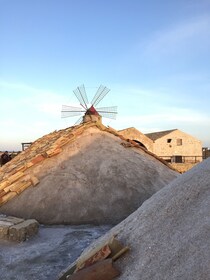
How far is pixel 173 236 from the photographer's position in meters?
3.80

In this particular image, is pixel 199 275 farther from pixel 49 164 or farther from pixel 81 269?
pixel 49 164

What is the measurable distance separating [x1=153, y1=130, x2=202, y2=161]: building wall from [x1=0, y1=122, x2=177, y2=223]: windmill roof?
23.0 meters

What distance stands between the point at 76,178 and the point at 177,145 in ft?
90.7

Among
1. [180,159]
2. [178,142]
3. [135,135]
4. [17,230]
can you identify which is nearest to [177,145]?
[178,142]

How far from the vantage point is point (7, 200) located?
28.0ft

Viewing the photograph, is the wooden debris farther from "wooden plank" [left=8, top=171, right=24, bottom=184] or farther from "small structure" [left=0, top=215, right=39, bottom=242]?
"wooden plank" [left=8, top=171, right=24, bottom=184]

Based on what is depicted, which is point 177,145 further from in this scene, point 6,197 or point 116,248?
point 116,248

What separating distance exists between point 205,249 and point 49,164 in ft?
21.0

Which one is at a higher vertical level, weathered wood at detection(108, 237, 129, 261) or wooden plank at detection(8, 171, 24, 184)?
wooden plank at detection(8, 171, 24, 184)

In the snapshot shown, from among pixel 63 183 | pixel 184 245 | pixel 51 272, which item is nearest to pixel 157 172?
pixel 63 183

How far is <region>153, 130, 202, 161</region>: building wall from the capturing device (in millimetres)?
33138

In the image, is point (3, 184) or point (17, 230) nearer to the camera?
point (17, 230)

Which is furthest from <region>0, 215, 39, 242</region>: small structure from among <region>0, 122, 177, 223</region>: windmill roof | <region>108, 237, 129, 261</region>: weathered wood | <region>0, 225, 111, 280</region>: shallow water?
<region>108, 237, 129, 261</region>: weathered wood

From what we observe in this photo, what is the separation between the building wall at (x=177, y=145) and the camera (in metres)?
33.1
